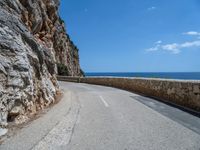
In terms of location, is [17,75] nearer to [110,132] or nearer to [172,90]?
[110,132]

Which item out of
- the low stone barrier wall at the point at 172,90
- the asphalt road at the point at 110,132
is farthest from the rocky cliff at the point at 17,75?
the low stone barrier wall at the point at 172,90

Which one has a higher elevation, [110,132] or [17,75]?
[17,75]

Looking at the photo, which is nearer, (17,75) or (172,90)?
(17,75)

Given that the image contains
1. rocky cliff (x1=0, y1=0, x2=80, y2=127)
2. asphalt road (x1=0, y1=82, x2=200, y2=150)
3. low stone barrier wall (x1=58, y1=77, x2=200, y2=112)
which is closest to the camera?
asphalt road (x1=0, y1=82, x2=200, y2=150)

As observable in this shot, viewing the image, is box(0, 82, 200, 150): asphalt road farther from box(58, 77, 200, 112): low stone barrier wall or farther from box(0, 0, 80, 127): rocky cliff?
box(58, 77, 200, 112): low stone barrier wall

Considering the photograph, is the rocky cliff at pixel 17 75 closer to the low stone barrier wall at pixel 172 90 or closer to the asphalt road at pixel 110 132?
the asphalt road at pixel 110 132

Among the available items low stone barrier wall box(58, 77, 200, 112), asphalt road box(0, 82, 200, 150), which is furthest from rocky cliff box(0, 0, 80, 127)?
low stone barrier wall box(58, 77, 200, 112)

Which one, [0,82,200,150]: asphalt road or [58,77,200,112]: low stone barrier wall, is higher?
[58,77,200,112]: low stone barrier wall

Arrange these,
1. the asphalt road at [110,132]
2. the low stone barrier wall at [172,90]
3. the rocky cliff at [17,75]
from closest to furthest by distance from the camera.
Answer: the asphalt road at [110,132]
the rocky cliff at [17,75]
the low stone barrier wall at [172,90]

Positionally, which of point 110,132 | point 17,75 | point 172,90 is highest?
point 17,75

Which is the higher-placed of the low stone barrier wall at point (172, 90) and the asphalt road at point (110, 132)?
the low stone barrier wall at point (172, 90)

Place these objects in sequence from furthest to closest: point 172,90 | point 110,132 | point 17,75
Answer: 1. point 172,90
2. point 17,75
3. point 110,132

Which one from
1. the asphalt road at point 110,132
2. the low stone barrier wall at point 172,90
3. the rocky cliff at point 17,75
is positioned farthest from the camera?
the low stone barrier wall at point 172,90

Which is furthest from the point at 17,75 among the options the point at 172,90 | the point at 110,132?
the point at 172,90
